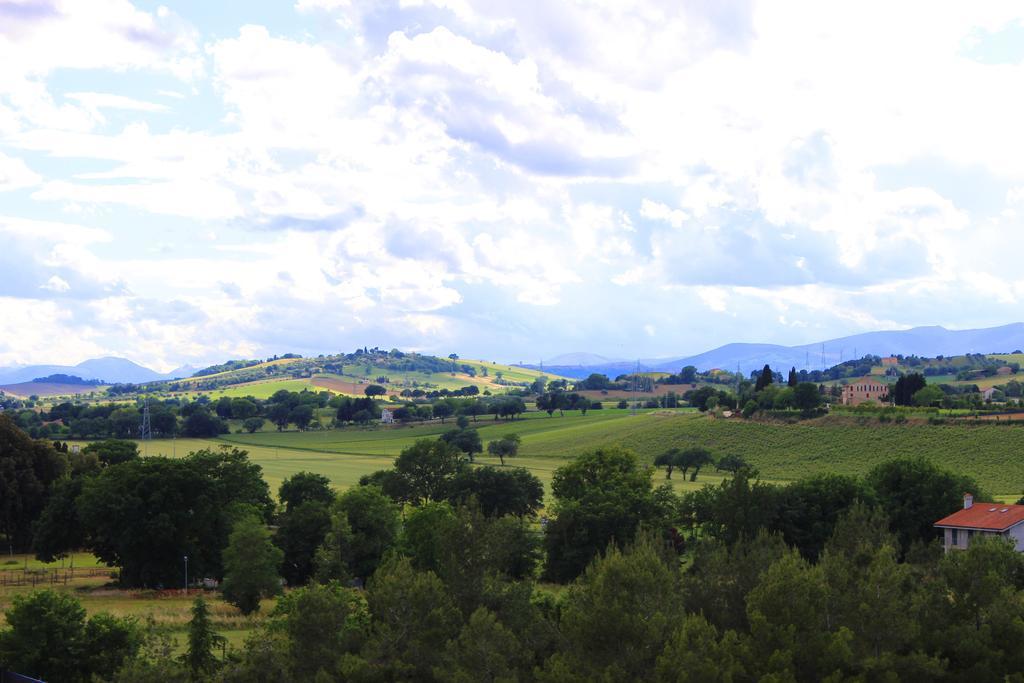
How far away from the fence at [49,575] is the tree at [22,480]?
7.95 m

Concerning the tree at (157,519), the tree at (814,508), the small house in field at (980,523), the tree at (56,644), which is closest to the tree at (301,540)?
the tree at (157,519)

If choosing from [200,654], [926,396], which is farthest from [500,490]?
[926,396]

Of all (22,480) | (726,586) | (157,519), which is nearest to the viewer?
(726,586)

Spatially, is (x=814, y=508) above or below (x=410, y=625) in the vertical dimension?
below

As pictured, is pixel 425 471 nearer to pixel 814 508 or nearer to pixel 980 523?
pixel 814 508

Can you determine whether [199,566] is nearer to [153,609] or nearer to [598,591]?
[153,609]

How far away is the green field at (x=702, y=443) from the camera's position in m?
112

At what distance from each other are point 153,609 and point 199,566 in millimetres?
12551

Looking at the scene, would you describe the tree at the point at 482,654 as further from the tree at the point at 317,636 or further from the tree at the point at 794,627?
the tree at the point at 794,627

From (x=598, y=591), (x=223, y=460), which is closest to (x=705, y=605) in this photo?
(x=598, y=591)

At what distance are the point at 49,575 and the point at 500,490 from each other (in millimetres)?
36440

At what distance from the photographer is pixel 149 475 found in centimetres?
6688

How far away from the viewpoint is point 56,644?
37.2m

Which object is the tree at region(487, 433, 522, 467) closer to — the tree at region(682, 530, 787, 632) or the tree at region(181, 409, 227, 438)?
the tree at region(181, 409, 227, 438)
